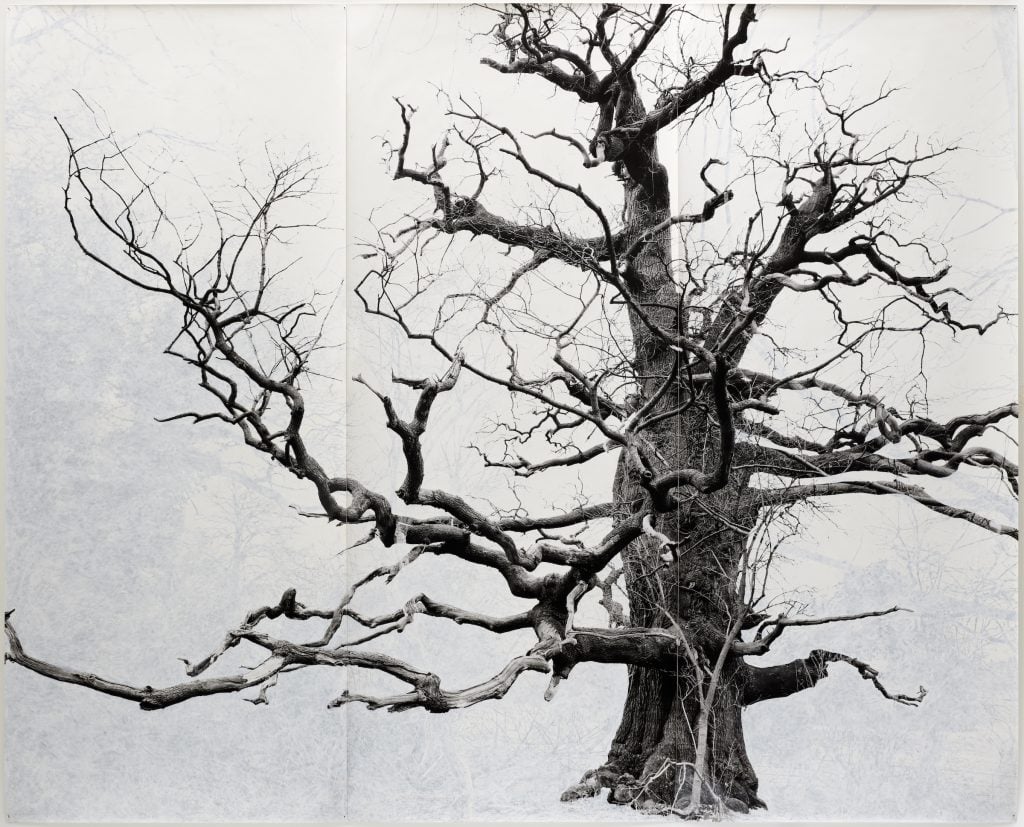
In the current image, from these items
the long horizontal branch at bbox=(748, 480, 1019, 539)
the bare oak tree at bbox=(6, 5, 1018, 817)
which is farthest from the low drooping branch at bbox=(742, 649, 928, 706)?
the long horizontal branch at bbox=(748, 480, 1019, 539)

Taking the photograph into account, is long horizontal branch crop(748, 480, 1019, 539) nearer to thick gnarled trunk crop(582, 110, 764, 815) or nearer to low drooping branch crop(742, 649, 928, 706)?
thick gnarled trunk crop(582, 110, 764, 815)

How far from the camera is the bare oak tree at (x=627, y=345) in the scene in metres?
5.18

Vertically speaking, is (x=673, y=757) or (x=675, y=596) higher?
(x=675, y=596)

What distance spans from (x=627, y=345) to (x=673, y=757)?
154cm

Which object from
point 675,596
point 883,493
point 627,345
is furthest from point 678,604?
point 627,345

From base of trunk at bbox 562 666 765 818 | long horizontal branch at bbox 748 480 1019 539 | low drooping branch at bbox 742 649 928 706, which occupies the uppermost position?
long horizontal branch at bbox 748 480 1019 539

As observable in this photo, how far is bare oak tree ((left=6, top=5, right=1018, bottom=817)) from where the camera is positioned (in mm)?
5180

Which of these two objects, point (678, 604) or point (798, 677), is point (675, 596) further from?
point (798, 677)

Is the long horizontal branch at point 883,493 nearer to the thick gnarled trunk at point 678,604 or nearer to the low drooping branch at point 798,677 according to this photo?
the thick gnarled trunk at point 678,604

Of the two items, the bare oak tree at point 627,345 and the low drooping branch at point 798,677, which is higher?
the bare oak tree at point 627,345

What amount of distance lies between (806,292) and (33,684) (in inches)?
128

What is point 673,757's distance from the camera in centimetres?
517

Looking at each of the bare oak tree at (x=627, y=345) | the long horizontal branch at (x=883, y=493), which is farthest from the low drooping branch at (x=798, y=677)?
the long horizontal branch at (x=883, y=493)

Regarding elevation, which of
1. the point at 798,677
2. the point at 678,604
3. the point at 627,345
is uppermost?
the point at 627,345
